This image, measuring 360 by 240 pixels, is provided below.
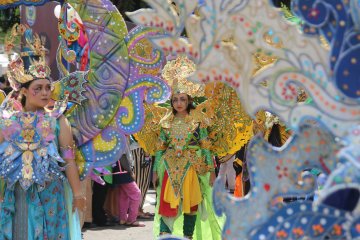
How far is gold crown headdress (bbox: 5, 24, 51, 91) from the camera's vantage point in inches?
218

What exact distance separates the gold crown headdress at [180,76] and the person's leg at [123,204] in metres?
2.72

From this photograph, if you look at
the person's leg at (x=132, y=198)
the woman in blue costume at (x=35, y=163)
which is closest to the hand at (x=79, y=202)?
the woman in blue costume at (x=35, y=163)

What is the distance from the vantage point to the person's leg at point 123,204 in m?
9.75

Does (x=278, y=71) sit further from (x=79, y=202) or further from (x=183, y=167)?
(x=183, y=167)

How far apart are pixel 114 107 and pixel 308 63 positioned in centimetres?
258

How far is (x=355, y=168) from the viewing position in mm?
2758

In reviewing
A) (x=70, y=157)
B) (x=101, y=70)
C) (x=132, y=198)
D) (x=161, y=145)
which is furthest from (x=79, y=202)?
(x=132, y=198)

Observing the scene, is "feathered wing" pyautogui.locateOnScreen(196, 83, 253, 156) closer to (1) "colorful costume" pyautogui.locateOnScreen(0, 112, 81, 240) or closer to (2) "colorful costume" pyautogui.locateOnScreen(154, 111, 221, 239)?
(2) "colorful costume" pyautogui.locateOnScreen(154, 111, 221, 239)

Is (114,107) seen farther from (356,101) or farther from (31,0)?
(356,101)

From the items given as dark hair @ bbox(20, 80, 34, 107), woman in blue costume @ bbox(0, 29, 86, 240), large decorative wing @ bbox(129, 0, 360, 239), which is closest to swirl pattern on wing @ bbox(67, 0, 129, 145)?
woman in blue costume @ bbox(0, 29, 86, 240)

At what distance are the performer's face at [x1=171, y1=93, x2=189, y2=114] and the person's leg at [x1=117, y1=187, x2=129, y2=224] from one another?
2.67m

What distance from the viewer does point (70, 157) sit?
5.46 metres

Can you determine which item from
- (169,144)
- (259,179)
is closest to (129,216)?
(169,144)

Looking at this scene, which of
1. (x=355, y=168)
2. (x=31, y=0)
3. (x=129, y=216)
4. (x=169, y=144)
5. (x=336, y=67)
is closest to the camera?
(x=355, y=168)
